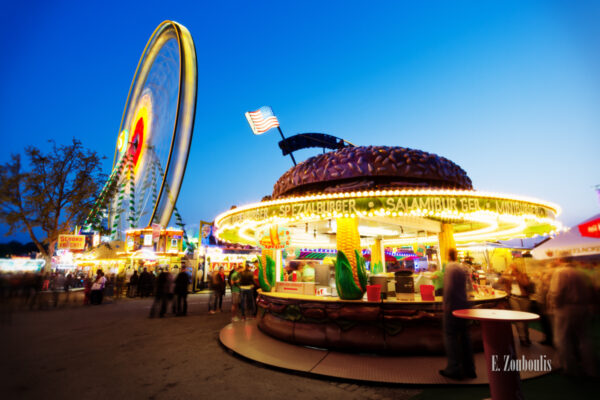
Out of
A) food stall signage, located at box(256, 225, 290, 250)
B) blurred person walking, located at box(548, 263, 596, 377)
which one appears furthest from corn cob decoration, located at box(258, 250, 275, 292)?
blurred person walking, located at box(548, 263, 596, 377)

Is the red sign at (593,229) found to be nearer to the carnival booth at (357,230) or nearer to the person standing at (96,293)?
the carnival booth at (357,230)

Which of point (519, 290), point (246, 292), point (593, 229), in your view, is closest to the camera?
point (593, 229)

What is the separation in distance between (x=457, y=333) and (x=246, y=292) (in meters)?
7.31

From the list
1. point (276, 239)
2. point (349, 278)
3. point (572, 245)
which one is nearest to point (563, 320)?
point (349, 278)

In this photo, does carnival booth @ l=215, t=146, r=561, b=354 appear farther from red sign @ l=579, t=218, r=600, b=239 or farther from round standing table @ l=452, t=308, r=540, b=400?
round standing table @ l=452, t=308, r=540, b=400

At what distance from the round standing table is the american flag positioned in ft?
38.6

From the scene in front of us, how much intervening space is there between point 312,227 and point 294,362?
26.6ft

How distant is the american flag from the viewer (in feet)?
45.0

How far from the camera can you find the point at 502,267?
24.1m

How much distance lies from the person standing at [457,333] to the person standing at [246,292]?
6.77 m

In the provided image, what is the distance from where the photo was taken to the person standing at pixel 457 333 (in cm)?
439

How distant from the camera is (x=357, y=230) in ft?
27.9

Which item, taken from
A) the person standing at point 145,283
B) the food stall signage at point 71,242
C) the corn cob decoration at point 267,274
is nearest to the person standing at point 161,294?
the corn cob decoration at point 267,274

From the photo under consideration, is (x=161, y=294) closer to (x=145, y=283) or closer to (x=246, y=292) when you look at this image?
(x=246, y=292)
